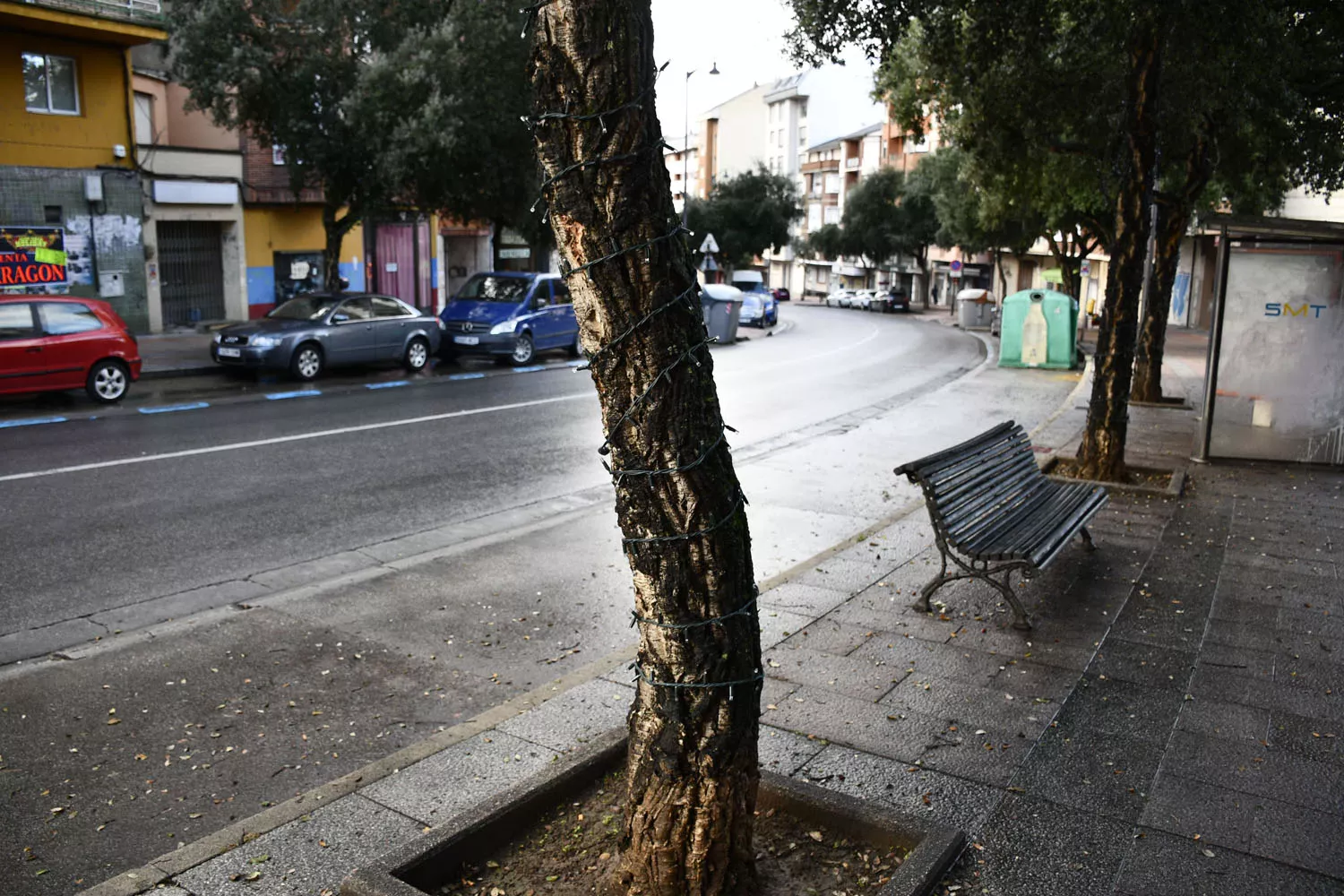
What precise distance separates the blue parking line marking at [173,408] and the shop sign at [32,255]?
8616 millimetres

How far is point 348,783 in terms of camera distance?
4711 mm

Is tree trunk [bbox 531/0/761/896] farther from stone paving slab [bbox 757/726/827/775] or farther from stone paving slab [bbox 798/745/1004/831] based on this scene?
stone paving slab [bbox 757/726/827/775]

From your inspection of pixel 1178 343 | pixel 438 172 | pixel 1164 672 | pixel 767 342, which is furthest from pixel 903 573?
pixel 1178 343

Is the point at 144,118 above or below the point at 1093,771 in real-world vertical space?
above

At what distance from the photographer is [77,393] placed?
54.7 ft

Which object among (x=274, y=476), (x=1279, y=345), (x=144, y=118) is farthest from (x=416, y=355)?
(x=1279, y=345)

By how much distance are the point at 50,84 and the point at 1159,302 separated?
68.1ft

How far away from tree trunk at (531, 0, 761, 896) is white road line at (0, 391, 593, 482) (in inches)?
366

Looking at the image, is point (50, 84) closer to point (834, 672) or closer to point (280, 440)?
point (280, 440)

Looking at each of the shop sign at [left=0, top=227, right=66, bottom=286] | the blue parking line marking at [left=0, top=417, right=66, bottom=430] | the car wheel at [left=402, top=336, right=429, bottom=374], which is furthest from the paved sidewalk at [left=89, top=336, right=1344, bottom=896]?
the shop sign at [left=0, top=227, right=66, bottom=286]

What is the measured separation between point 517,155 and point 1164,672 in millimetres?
18952

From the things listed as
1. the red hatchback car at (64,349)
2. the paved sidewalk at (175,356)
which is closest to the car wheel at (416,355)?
the paved sidewalk at (175,356)

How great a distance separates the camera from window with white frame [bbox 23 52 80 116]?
2184cm

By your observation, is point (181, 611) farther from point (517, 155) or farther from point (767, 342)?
point (767, 342)
